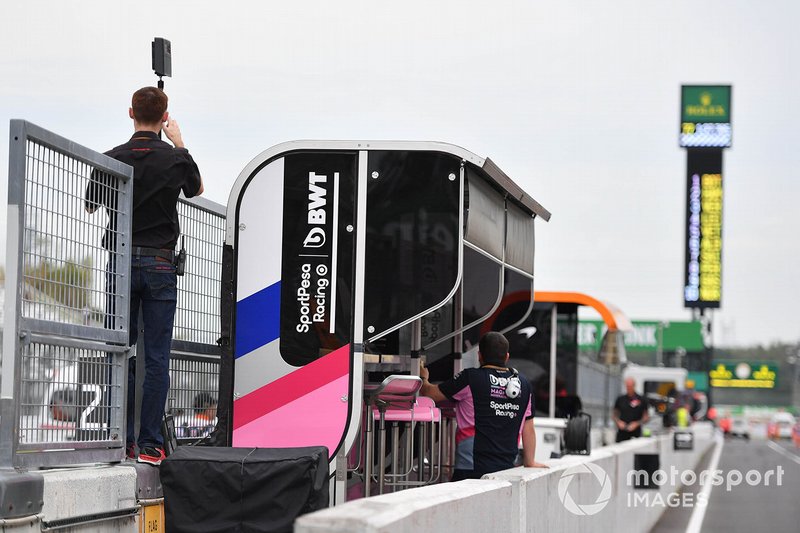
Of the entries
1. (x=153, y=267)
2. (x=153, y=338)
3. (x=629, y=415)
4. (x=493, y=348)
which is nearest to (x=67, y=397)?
(x=153, y=338)

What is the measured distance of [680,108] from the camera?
9069 centimetres

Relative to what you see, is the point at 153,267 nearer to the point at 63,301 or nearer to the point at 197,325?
the point at 63,301

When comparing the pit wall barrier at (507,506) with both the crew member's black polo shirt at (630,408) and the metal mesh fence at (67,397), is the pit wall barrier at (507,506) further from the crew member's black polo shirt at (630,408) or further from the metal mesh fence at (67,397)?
the crew member's black polo shirt at (630,408)

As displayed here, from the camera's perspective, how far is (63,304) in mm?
6305

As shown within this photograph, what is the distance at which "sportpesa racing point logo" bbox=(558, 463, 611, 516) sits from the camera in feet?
29.5

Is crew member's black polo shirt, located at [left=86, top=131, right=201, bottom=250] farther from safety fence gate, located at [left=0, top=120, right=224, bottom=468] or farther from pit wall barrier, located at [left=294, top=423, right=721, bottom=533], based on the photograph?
pit wall barrier, located at [left=294, top=423, right=721, bottom=533]

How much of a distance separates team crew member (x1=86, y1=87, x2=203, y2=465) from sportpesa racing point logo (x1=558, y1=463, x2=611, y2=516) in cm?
286

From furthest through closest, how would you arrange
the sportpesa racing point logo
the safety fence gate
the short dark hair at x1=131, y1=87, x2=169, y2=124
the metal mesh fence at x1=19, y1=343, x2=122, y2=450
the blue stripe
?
the sportpesa racing point logo
the blue stripe
the short dark hair at x1=131, y1=87, x2=169, y2=124
the metal mesh fence at x1=19, y1=343, x2=122, y2=450
the safety fence gate

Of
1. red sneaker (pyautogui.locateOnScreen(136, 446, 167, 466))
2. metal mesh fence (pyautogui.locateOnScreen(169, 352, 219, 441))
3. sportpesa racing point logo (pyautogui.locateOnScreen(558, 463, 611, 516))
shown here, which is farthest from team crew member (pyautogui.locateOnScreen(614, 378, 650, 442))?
red sneaker (pyautogui.locateOnScreen(136, 446, 167, 466))

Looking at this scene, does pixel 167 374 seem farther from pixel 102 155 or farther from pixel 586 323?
pixel 586 323

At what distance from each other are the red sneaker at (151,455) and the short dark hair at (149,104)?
1.79 meters

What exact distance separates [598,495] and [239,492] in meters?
4.93

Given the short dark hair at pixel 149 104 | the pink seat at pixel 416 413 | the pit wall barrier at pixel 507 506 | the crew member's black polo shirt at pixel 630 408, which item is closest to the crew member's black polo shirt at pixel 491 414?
the pink seat at pixel 416 413

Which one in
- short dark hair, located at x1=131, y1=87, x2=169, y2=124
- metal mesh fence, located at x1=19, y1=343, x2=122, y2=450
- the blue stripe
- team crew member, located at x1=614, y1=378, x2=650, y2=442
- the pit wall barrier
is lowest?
team crew member, located at x1=614, y1=378, x2=650, y2=442
